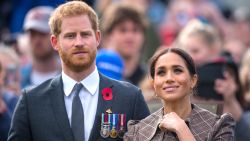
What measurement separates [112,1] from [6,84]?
4.66m

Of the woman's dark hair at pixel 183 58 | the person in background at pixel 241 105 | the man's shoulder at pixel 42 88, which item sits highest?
the woman's dark hair at pixel 183 58

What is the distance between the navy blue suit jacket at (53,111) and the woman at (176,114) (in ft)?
0.74

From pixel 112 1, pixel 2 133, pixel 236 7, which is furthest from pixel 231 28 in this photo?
pixel 2 133

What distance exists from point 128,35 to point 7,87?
6.77ft

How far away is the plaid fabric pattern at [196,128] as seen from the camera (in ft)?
25.8

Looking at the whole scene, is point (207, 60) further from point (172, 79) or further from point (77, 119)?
point (77, 119)

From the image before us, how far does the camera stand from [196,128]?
7902 mm

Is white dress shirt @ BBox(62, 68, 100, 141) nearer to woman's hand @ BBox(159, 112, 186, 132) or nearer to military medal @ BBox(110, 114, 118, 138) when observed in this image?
military medal @ BBox(110, 114, 118, 138)

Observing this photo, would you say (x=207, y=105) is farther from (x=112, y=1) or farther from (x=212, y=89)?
(x=112, y=1)

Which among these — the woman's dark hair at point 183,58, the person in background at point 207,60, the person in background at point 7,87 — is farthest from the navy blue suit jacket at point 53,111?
the person in background at point 207,60

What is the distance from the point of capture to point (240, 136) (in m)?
10.3

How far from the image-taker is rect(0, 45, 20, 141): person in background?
31.4 feet

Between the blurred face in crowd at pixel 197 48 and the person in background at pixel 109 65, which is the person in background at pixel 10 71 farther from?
the blurred face in crowd at pixel 197 48

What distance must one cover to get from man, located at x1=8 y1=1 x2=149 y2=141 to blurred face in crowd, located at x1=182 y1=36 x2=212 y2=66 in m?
3.24
